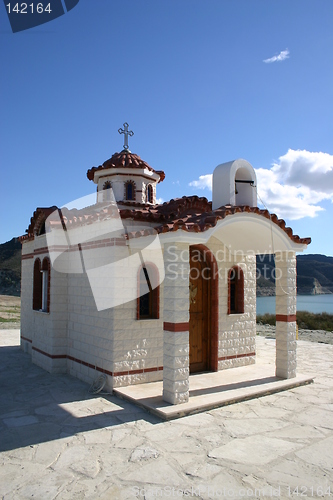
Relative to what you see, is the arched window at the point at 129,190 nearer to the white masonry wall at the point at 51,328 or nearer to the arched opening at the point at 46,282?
the white masonry wall at the point at 51,328

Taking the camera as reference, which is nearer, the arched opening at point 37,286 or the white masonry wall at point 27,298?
the arched opening at point 37,286

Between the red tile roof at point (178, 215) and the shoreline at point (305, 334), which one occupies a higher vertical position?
the red tile roof at point (178, 215)

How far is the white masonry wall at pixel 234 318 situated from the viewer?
366 inches

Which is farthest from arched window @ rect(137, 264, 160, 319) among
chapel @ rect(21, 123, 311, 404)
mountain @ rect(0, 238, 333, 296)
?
Answer: mountain @ rect(0, 238, 333, 296)

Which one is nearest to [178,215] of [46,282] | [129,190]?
[129,190]

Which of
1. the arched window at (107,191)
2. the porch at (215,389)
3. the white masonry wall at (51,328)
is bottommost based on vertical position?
the porch at (215,389)

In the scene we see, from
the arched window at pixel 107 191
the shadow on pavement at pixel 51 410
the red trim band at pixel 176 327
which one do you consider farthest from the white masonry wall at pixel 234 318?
→ the arched window at pixel 107 191

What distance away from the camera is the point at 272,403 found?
7.11 meters

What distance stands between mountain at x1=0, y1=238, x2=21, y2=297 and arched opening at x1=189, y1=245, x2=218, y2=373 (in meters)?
45.7

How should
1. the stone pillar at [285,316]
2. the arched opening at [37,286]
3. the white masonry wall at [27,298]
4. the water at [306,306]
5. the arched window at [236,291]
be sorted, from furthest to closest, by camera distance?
1. the water at [306,306]
2. the white masonry wall at [27,298]
3. the arched opening at [37,286]
4. the arched window at [236,291]
5. the stone pillar at [285,316]

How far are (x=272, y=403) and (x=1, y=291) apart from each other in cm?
5104

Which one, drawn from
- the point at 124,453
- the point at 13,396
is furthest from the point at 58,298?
the point at 124,453

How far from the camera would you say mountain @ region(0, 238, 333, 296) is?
54219 mm

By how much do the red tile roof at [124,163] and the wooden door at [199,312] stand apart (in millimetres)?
3751
